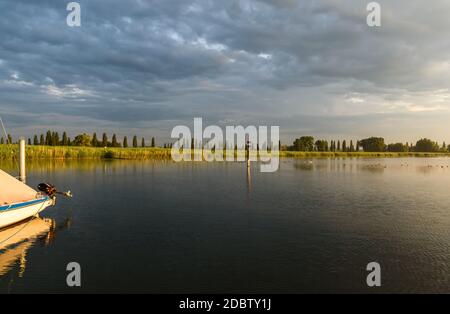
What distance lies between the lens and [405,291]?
12836 millimetres

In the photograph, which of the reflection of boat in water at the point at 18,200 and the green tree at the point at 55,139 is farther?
the green tree at the point at 55,139

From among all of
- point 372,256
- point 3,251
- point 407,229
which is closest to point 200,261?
point 372,256

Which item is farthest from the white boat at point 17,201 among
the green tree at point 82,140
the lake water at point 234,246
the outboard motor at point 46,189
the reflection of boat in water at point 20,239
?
the green tree at point 82,140

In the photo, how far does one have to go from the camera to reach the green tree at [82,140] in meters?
158

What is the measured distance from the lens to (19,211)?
21484 mm

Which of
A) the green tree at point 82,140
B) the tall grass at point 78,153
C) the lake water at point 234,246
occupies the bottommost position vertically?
the lake water at point 234,246

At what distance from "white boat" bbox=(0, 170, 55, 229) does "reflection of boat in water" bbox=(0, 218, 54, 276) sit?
1.66 ft

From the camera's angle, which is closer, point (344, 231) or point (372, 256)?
point (372, 256)

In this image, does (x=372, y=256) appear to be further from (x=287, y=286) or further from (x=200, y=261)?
(x=200, y=261)

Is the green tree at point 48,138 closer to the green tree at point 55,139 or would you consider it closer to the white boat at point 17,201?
the green tree at point 55,139

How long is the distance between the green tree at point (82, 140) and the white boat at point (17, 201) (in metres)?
141

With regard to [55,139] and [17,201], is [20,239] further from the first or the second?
[55,139]

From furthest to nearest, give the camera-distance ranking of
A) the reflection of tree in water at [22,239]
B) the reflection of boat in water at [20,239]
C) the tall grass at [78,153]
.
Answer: the tall grass at [78,153], the reflection of boat in water at [20,239], the reflection of tree in water at [22,239]
